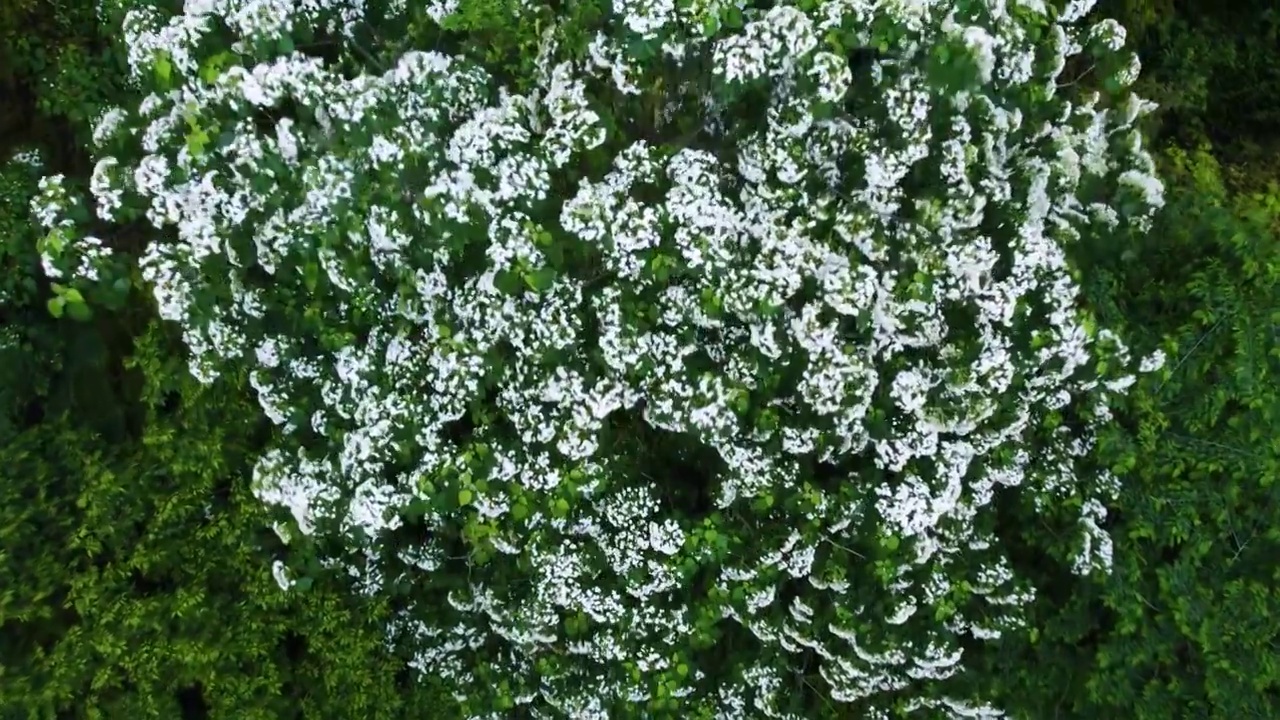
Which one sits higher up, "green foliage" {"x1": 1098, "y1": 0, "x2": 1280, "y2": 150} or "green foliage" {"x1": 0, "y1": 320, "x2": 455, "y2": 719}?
"green foliage" {"x1": 1098, "y1": 0, "x2": 1280, "y2": 150}

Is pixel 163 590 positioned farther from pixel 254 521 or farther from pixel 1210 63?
pixel 1210 63

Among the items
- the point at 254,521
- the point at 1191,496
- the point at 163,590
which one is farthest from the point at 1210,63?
the point at 163,590

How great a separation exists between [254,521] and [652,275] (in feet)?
7.98

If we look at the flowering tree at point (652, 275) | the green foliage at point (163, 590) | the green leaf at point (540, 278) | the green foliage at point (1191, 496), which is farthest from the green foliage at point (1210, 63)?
the green foliage at point (163, 590)

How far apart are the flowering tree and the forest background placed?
341 millimetres

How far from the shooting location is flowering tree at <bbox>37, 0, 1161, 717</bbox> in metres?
3.04

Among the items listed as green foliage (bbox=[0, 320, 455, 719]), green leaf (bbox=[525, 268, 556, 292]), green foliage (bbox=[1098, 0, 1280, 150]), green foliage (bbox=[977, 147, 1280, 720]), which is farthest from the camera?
green foliage (bbox=[1098, 0, 1280, 150])

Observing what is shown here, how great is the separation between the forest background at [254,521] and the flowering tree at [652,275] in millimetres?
341

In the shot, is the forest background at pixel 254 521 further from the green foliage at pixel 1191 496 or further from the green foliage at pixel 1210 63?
the green foliage at pixel 1210 63

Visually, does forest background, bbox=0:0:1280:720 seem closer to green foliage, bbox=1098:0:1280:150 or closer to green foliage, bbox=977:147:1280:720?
green foliage, bbox=977:147:1280:720

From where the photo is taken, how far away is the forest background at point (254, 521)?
12.8ft

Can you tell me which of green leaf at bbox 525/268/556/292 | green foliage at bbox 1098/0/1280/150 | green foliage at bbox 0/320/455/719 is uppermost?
green foliage at bbox 1098/0/1280/150

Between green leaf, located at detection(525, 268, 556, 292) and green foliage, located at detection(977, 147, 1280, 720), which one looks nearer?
green leaf, located at detection(525, 268, 556, 292)

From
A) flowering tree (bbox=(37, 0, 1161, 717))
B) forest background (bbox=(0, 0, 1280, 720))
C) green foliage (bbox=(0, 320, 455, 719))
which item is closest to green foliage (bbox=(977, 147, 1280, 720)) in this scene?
forest background (bbox=(0, 0, 1280, 720))
